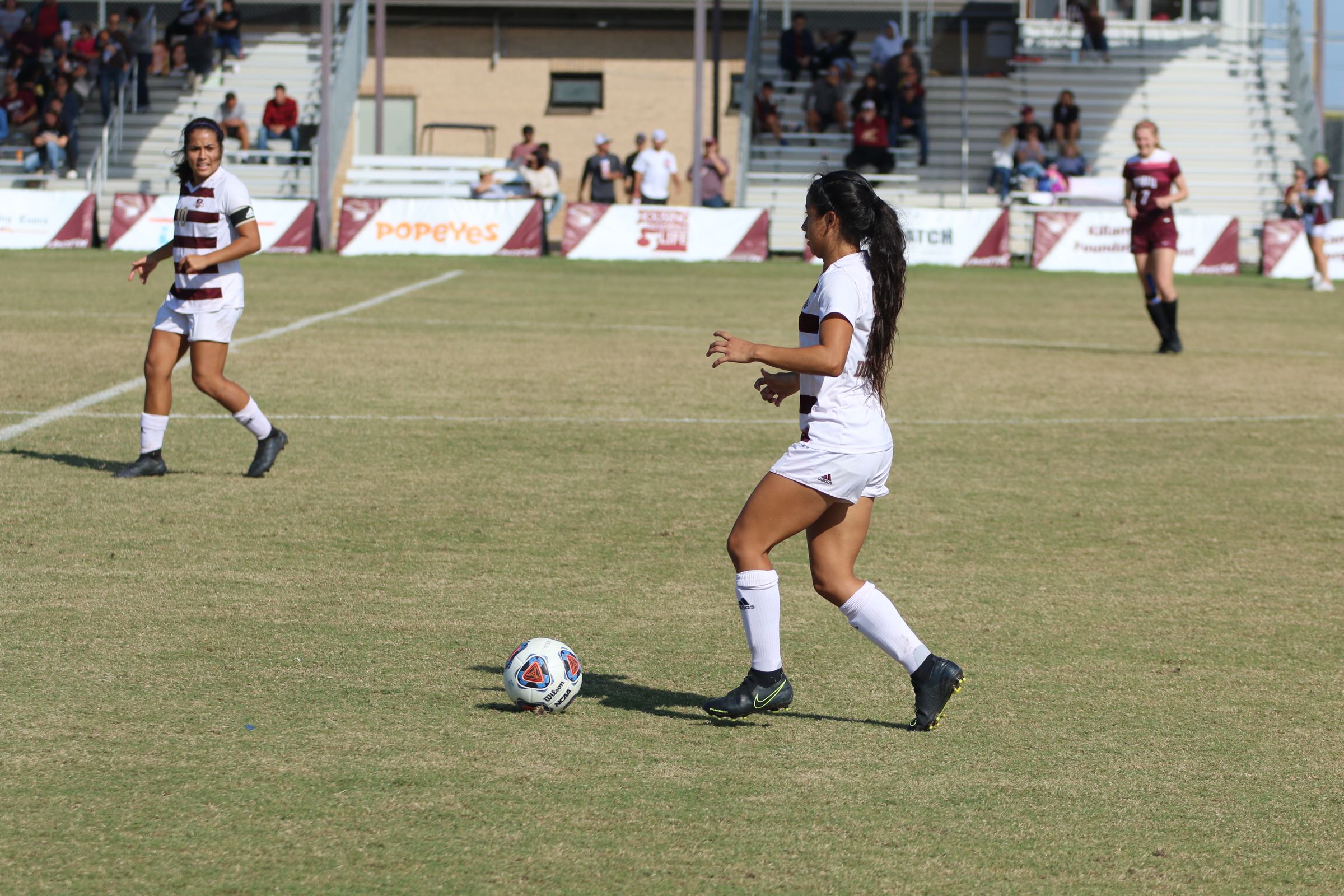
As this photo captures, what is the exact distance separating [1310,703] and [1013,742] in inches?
46.7

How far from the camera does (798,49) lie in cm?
3800

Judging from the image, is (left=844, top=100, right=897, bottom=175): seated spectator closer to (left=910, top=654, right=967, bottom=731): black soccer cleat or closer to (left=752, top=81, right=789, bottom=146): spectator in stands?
(left=752, top=81, right=789, bottom=146): spectator in stands

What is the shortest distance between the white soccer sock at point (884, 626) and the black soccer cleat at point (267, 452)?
506 centimetres

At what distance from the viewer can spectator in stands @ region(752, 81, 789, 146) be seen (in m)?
37.0

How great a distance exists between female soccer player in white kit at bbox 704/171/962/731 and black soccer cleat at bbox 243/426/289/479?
15.8ft

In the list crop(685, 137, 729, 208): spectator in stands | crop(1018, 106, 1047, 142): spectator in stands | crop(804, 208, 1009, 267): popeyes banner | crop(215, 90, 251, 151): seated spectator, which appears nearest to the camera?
crop(804, 208, 1009, 267): popeyes banner

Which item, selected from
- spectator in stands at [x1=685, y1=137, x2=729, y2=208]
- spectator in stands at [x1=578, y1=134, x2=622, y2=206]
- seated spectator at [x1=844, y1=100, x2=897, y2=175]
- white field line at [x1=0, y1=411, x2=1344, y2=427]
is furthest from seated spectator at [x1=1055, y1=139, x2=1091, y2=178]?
white field line at [x1=0, y1=411, x2=1344, y2=427]

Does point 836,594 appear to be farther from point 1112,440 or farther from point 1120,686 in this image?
point 1112,440

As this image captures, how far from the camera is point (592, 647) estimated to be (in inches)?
244

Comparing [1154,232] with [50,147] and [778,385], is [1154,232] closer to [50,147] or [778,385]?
[778,385]

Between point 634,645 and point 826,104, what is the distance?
1253 inches

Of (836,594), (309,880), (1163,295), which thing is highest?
(1163,295)

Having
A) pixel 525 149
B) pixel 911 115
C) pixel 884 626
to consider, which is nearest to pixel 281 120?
pixel 525 149

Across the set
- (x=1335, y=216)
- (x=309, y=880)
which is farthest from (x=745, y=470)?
(x=1335, y=216)
